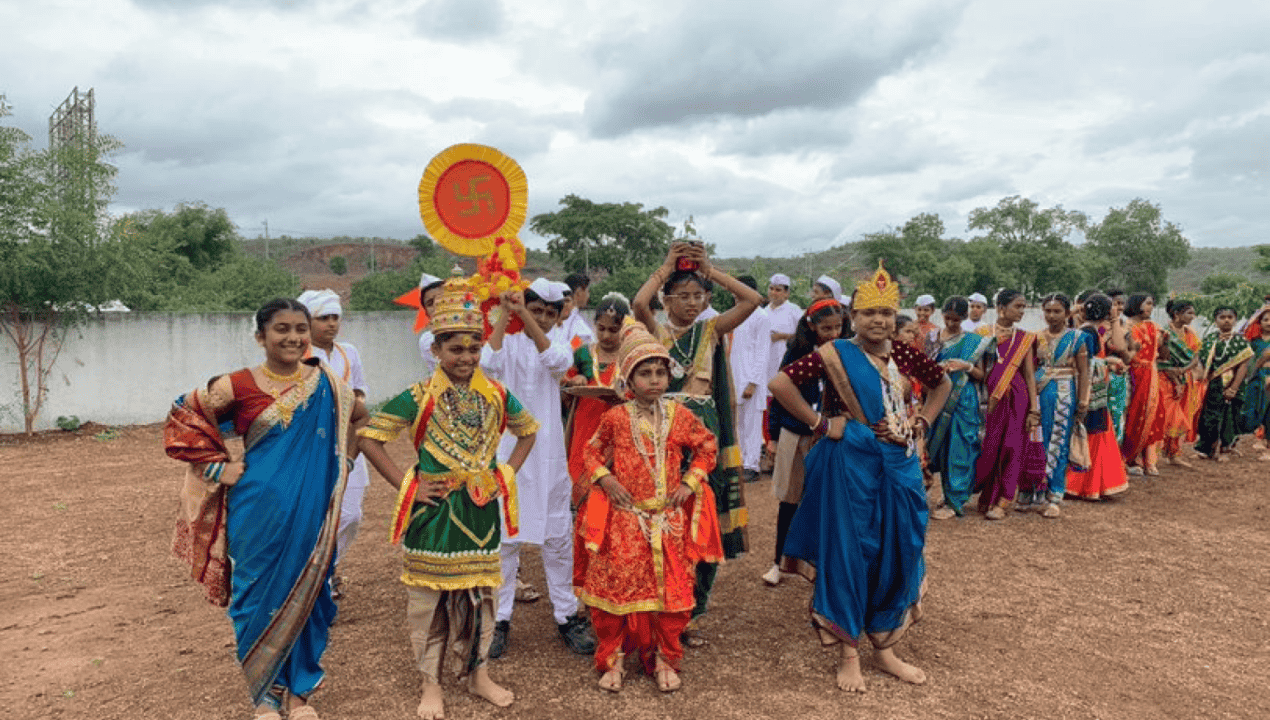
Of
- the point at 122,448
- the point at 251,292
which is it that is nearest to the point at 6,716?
the point at 122,448

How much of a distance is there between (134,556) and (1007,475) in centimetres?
727

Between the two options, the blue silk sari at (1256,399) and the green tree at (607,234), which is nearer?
the blue silk sari at (1256,399)

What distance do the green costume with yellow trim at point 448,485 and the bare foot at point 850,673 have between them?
1700 millimetres

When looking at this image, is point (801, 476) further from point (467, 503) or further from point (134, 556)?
point (134, 556)

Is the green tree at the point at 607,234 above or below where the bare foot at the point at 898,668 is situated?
above

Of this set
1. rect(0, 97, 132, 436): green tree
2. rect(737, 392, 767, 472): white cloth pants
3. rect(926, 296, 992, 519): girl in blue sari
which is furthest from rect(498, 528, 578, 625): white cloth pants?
rect(0, 97, 132, 436): green tree

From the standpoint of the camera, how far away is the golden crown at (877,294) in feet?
12.3

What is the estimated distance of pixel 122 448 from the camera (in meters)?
11.3

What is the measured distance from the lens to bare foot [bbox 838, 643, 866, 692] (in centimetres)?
369

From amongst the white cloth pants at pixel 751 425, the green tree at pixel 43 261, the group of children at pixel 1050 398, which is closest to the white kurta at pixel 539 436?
the group of children at pixel 1050 398

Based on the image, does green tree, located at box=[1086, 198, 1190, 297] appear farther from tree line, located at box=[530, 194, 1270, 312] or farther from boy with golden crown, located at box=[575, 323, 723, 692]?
boy with golden crown, located at box=[575, 323, 723, 692]

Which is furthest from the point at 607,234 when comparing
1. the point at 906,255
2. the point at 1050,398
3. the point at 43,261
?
the point at 1050,398

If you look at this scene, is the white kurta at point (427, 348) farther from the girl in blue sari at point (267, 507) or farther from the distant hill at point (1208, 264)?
the distant hill at point (1208, 264)

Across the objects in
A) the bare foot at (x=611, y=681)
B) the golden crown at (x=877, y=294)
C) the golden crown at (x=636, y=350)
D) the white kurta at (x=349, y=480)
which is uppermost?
the golden crown at (x=877, y=294)
